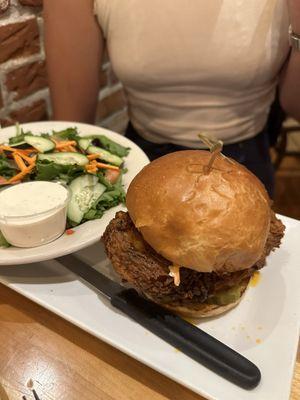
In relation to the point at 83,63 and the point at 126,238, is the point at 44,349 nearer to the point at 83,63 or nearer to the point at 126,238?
the point at 126,238

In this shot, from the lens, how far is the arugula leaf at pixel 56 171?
1.30 metres

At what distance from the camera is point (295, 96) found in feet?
5.63

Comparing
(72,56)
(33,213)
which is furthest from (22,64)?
(33,213)

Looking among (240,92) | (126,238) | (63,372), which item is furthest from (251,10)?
(63,372)

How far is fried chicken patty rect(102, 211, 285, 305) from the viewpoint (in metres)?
0.96

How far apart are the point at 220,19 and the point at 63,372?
125 cm

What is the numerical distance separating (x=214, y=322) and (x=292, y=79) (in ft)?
3.58

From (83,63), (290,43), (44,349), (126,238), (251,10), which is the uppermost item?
(251,10)

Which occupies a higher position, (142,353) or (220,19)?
(220,19)

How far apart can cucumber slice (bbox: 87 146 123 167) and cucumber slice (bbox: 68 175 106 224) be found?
0.11 meters

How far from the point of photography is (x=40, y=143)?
4.67ft

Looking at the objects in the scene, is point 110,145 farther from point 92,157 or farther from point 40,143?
point 40,143

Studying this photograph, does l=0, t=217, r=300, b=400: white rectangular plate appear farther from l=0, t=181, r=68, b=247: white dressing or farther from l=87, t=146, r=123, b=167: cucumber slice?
l=87, t=146, r=123, b=167: cucumber slice

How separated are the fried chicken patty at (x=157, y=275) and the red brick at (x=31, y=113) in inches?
39.2
